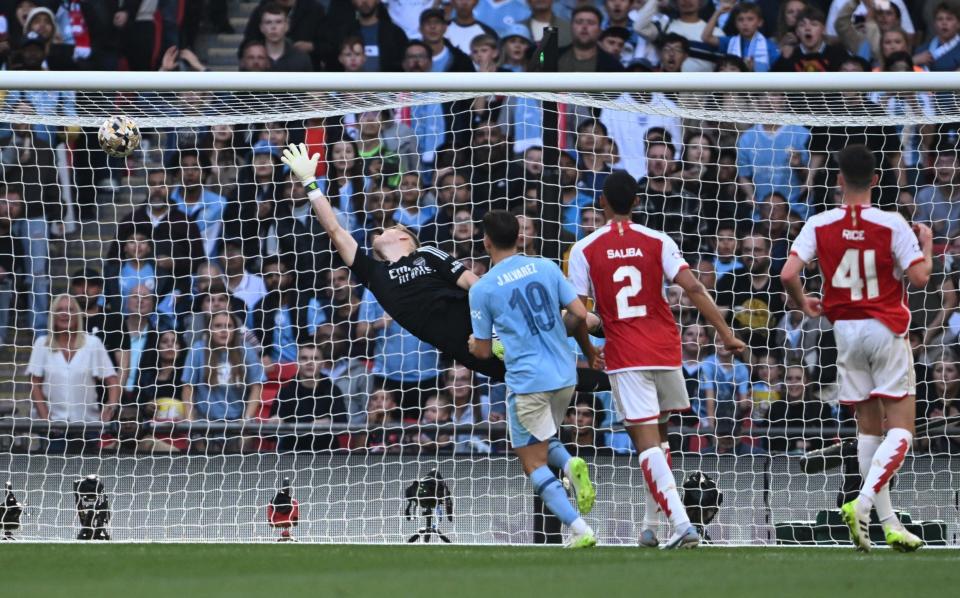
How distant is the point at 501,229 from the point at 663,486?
1535mm

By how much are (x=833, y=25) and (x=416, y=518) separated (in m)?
6.33

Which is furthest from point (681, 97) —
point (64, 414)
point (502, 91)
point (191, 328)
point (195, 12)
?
point (195, 12)

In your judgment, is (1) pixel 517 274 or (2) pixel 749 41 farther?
(2) pixel 749 41

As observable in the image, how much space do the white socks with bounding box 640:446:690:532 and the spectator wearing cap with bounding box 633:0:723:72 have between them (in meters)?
5.85

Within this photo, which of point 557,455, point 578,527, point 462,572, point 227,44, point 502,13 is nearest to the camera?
point 462,572

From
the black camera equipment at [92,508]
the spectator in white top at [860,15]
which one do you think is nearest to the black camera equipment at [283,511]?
the black camera equipment at [92,508]

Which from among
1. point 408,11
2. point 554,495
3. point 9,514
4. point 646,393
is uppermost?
point 408,11

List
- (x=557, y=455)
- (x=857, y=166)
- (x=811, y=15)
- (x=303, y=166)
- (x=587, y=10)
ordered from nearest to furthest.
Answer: (x=857, y=166) < (x=557, y=455) < (x=303, y=166) < (x=811, y=15) < (x=587, y=10)

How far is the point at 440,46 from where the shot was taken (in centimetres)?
1219

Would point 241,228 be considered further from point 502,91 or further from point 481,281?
point 481,281

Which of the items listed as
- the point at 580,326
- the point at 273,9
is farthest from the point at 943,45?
the point at 580,326

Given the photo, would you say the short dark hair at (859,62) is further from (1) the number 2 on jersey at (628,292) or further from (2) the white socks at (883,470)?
(2) the white socks at (883,470)

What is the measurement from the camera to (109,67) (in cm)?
1244

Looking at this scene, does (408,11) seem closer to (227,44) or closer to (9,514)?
(227,44)
